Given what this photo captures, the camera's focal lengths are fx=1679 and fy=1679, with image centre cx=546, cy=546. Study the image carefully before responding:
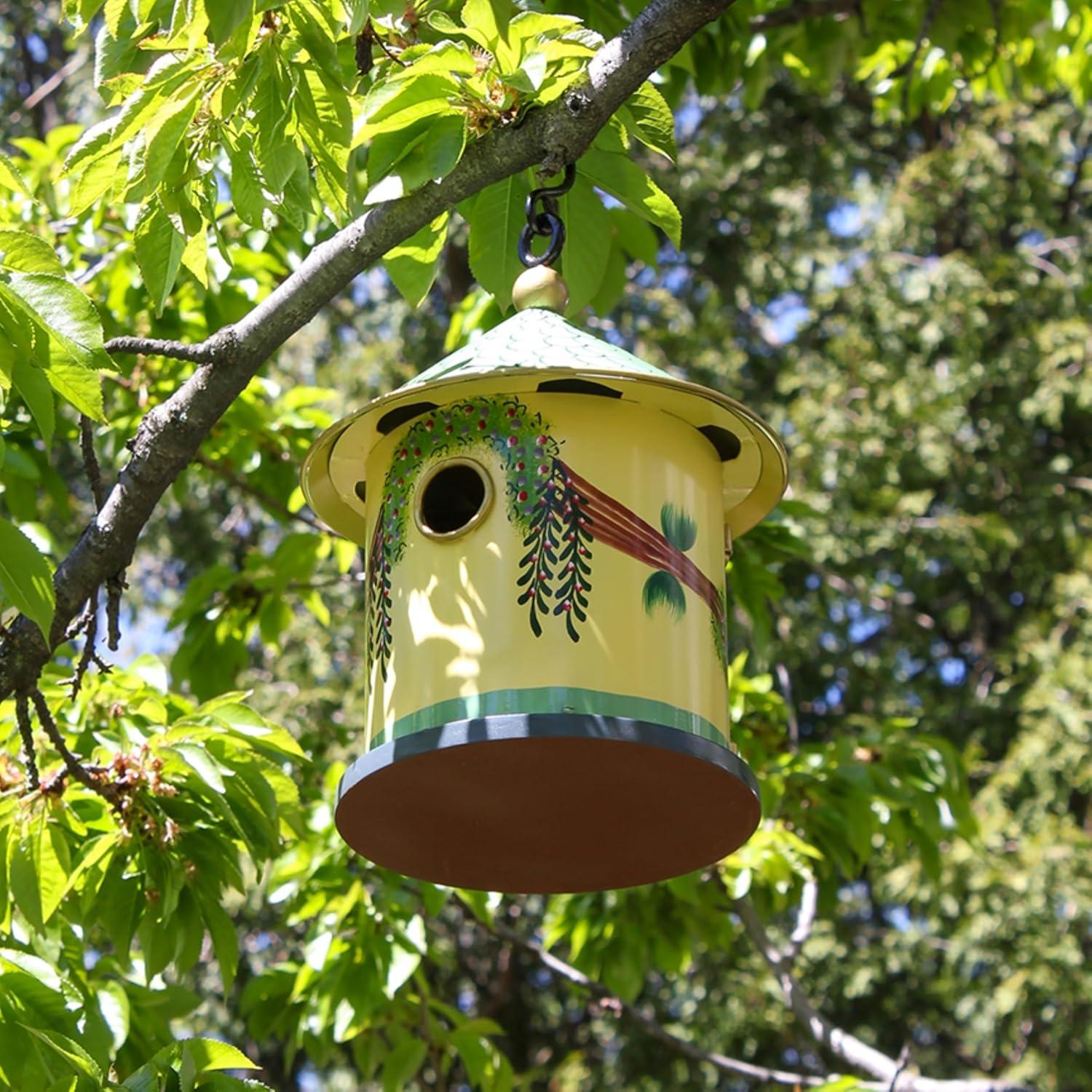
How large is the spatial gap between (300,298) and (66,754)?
0.80 metres

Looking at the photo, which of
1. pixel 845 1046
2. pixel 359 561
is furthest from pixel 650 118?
pixel 359 561

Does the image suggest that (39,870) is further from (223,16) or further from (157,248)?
(223,16)

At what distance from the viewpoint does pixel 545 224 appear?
2.70 metres

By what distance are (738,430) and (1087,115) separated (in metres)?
10.3

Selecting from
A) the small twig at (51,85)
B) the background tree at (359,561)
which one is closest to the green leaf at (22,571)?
the background tree at (359,561)

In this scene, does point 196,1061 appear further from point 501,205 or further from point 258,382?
point 258,382

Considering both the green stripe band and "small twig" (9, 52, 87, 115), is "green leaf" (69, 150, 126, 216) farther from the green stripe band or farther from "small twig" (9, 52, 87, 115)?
"small twig" (9, 52, 87, 115)

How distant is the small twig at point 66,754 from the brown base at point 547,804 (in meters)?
0.45

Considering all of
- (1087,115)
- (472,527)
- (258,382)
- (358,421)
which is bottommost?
(472,527)

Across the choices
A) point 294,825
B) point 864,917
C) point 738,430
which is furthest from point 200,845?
point 864,917

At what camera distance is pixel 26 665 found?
98.7 inches

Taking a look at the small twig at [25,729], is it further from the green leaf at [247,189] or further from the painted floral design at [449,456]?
the green leaf at [247,189]

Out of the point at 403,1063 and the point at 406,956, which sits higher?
the point at 406,956

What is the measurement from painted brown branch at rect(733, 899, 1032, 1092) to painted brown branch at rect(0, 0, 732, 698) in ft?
8.23
